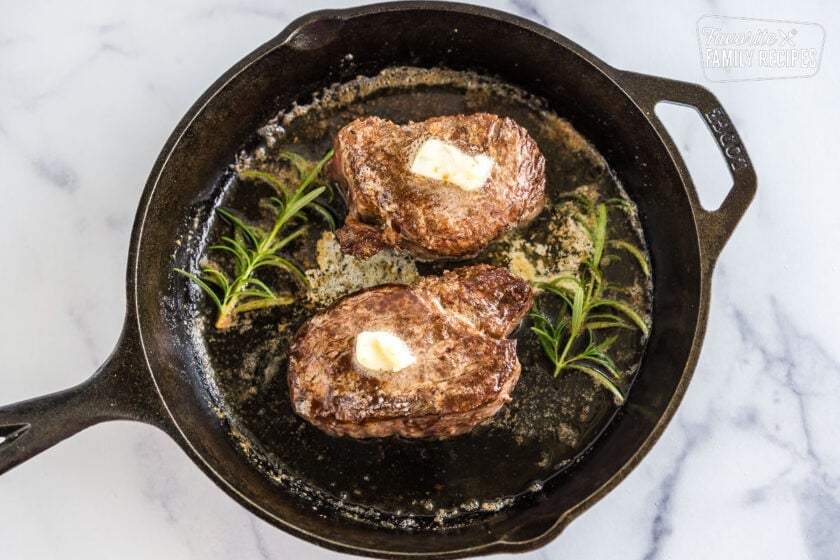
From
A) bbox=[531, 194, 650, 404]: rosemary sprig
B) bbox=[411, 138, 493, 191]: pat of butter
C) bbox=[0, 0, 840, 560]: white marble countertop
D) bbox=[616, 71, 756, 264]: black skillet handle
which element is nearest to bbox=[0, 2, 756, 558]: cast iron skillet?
bbox=[616, 71, 756, 264]: black skillet handle

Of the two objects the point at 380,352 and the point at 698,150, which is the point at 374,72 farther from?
the point at 698,150

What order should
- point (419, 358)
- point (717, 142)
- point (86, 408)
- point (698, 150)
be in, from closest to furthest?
point (86, 408)
point (419, 358)
point (717, 142)
point (698, 150)

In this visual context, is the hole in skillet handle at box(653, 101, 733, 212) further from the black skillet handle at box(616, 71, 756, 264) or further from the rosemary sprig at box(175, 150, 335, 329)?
the rosemary sprig at box(175, 150, 335, 329)

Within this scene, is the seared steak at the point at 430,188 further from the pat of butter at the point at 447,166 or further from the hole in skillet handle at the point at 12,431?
the hole in skillet handle at the point at 12,431

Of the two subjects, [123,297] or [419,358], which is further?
[123,297]

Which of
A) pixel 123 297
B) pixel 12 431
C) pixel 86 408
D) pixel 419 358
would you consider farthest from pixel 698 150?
pixel 12 431

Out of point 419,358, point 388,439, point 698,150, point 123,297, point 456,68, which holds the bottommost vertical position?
point 388,439

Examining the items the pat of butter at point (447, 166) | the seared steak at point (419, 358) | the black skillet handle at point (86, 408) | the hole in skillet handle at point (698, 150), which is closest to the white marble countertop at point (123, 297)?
the hole in skillet handle at point (698, 150)
